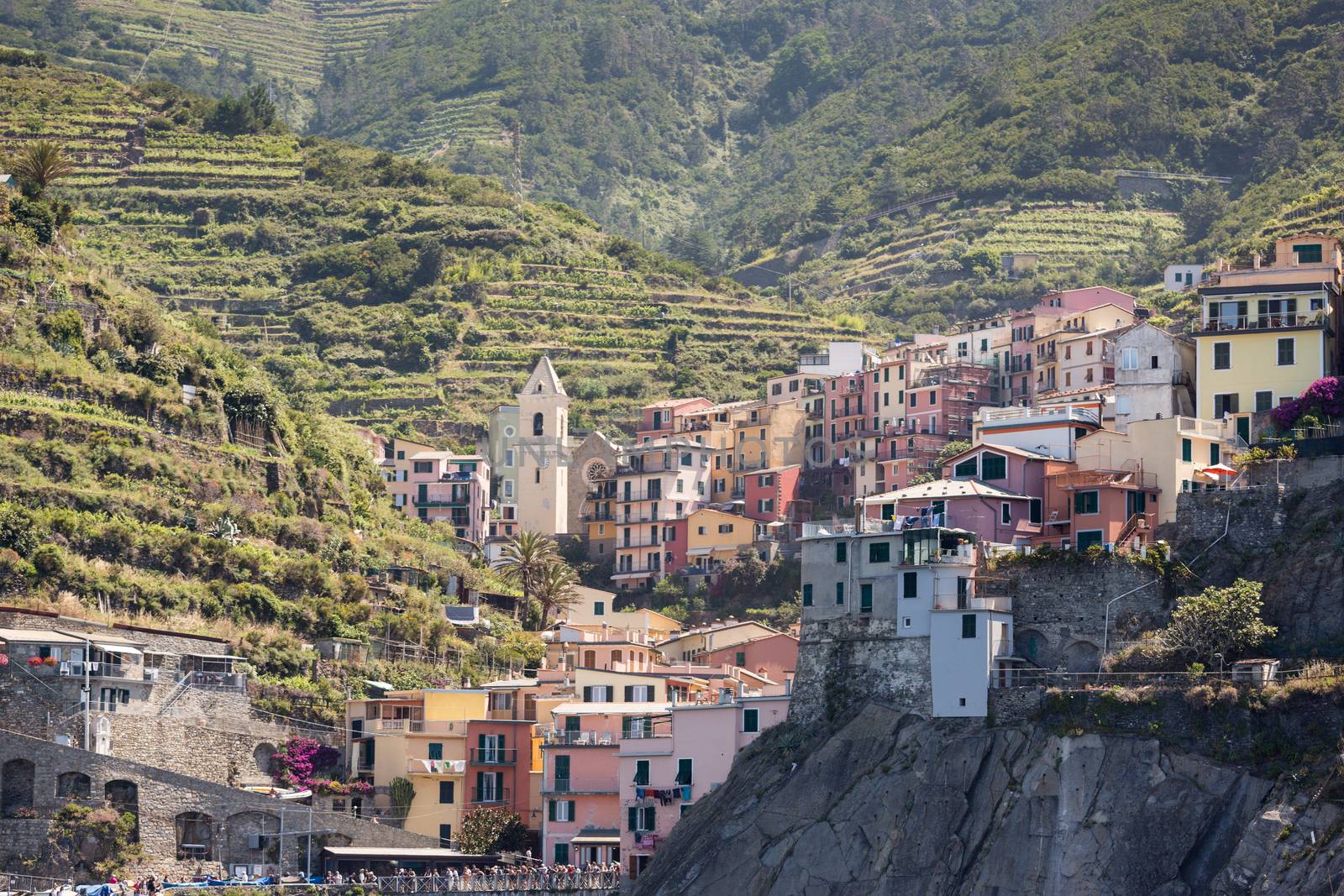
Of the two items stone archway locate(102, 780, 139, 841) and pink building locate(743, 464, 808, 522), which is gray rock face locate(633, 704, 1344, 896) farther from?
pink building locate(743, 464, 808, 522)

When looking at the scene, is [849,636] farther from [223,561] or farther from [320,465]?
[320,465]

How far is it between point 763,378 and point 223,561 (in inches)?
2162

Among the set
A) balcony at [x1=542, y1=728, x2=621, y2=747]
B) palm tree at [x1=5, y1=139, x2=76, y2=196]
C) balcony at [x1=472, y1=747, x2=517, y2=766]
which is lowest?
balcony at [x1=472, y1=747, x2=517, y2=766]

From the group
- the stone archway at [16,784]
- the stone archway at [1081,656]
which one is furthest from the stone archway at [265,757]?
the stone archway at [1081,656]

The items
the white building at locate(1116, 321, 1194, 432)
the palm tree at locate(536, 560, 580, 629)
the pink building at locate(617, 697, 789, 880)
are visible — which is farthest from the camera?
the palm tree at locate(536, 560, 580, 629)

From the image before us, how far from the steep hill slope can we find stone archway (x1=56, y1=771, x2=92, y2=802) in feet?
174

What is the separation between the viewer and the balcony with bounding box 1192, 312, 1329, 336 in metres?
85.3

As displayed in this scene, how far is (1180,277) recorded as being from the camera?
5344 inches

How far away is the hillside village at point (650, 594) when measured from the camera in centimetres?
7181

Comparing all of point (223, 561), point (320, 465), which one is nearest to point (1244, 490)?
point (223, 561)

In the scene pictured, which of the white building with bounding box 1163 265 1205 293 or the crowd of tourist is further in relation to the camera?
the white building with bounding box 1163 265 1205 293

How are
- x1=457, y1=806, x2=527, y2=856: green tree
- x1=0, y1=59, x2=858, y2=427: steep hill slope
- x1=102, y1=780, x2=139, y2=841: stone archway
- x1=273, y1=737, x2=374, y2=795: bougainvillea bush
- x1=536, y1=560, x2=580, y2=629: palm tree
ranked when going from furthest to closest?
x1=0, y1=59, x2=858, y2=427: steep hill slope, x1=536, y1=560, x2=580, y2=629: palm tree, x1=273, y1=737, x2=374, y2=795: bougainvillea bush, x1=457, y1=806, x2=527, y2=856: green tree, x1=102, y1=780, x2=139, y2=841: stone archway

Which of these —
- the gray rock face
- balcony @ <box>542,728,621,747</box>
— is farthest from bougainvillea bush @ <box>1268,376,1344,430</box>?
balcony @ <box>542,728,621,747</box>

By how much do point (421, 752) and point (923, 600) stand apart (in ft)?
79.4
